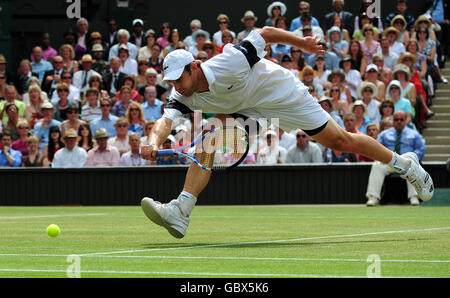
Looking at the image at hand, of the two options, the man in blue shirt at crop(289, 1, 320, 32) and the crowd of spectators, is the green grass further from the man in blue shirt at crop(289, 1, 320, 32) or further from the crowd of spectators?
the man in blue shirt at crop(289, 1, 320, 32)

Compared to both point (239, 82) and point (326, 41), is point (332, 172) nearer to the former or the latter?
point (326, 41)

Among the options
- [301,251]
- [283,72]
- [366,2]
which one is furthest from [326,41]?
[301,251]

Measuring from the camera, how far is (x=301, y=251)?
8.08m

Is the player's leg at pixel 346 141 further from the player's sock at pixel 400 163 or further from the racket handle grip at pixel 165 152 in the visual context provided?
the racket handle grip at pixel 165 152

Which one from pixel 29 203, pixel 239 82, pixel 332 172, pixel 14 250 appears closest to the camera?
pixel 14 250

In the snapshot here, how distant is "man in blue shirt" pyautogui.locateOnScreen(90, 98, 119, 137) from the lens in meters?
20.1

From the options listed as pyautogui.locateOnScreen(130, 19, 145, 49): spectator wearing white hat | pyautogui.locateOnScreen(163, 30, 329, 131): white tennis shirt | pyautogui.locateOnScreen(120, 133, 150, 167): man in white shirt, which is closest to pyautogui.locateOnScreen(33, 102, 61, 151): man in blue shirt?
pyautogui.locateOnScreen(120, 133, 150, 167): man in white shirt

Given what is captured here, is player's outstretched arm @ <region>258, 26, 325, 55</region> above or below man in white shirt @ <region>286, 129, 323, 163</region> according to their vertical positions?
above

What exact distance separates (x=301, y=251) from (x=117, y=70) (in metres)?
14.8

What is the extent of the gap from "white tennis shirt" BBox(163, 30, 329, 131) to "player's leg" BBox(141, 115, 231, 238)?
641 mm

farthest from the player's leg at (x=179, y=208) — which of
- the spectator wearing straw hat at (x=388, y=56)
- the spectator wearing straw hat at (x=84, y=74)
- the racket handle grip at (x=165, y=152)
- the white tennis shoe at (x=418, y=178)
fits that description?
the spectator wearing straw hat at (x=84, y=74)

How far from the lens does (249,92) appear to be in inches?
→ 365

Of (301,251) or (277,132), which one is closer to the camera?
(301,251)

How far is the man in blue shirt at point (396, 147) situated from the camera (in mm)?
17375
